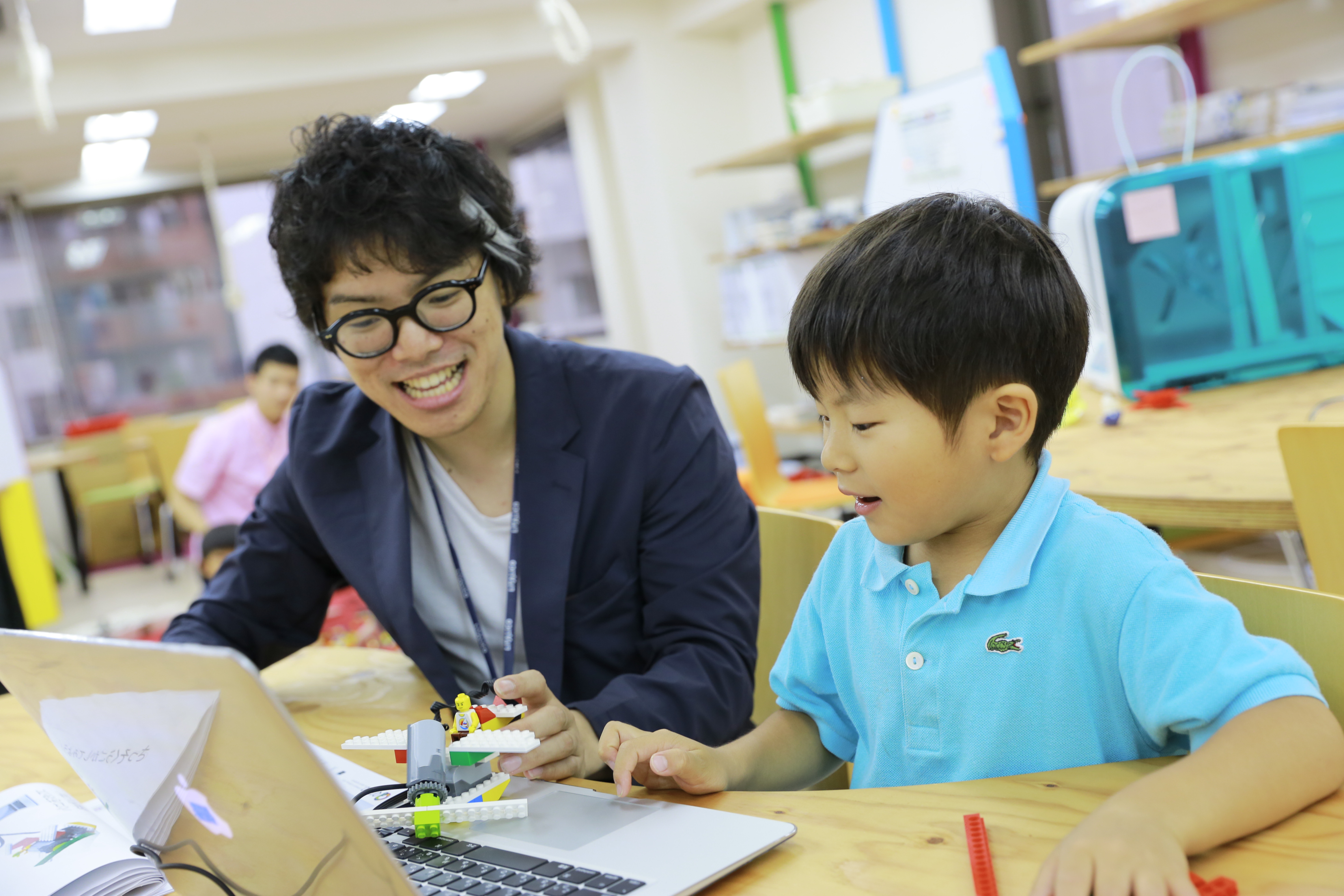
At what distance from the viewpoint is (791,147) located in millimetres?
5059

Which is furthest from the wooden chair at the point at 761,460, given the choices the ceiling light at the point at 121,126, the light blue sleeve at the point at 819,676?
the ceiling light at the point at 121,126

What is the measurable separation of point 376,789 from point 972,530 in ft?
1.68

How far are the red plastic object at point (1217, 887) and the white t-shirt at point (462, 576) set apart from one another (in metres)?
0.87

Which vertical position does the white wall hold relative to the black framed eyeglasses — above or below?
above

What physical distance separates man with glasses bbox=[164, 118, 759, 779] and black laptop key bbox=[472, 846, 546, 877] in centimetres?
42

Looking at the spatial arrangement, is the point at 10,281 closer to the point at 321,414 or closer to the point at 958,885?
the point at 321,414

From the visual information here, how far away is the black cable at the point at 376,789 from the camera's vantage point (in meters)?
0.86

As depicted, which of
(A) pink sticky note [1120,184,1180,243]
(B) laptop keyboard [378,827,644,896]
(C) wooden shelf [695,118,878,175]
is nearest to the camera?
(B) laptop keyboard [378,827,644,896]

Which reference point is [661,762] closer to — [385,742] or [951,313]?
[385,742]

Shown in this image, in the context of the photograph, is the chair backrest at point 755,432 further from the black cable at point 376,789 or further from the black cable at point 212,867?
the black cable at point 212,867

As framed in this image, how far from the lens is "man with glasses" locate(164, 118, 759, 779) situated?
1.26 m

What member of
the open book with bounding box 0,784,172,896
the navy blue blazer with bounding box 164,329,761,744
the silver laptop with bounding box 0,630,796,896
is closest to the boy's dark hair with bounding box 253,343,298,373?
the navy blue blazer with bounding box 164,329,761,744

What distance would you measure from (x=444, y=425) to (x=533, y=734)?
1.84 ft

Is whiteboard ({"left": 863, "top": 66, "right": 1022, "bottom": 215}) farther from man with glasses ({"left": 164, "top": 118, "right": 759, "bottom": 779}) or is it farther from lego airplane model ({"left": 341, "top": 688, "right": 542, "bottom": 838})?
lego airplane model ({"left": 341, "top": 688, "right": 542, "bottom": 838})
